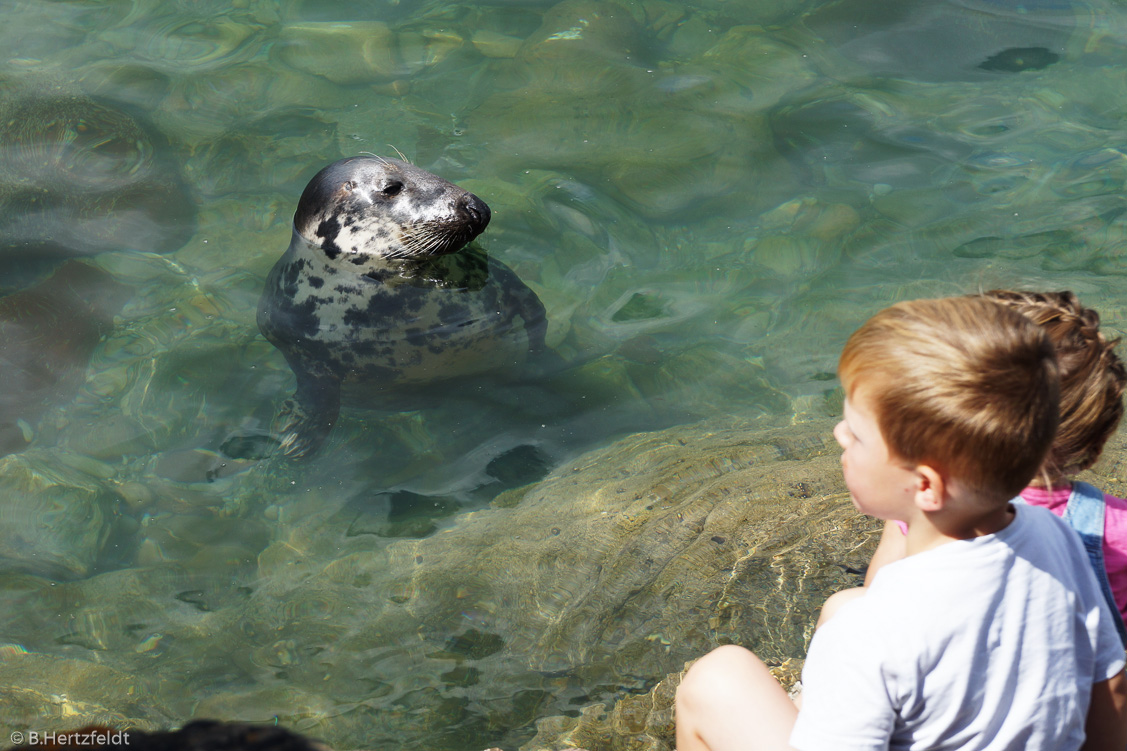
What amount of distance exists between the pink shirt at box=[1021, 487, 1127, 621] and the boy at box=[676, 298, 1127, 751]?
0.25 metres

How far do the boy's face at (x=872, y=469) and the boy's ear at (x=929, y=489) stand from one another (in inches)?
0.5

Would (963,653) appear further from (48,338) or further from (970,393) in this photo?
(48,338)

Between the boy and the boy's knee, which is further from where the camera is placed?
the boy's knee

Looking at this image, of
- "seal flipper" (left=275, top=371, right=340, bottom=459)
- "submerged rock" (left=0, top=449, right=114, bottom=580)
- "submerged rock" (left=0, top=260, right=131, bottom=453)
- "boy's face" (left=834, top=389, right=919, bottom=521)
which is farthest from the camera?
"submerged rock" (left=0, top=260, right=131, bottom=453)

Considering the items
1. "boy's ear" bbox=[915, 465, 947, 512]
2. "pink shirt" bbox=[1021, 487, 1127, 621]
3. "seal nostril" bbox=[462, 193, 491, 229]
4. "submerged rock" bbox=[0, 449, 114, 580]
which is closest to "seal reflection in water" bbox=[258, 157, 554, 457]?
"seal nostril" bbox=[462, 193, 491, 229]

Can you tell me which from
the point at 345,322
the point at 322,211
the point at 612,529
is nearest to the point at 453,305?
the point at 345,322

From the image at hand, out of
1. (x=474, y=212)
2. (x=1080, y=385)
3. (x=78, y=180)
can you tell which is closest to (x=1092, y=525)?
(x=1080, y=385)

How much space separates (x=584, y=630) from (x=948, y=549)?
1646 mm

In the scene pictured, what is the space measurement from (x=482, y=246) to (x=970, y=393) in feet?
12.7

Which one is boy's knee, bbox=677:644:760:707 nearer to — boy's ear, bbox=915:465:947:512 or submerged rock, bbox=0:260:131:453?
boy's ear, bbox=915:465:947:512

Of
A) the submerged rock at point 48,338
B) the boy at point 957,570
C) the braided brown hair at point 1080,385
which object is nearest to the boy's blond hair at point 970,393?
the boy at point 957,570

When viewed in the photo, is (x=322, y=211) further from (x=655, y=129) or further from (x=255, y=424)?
(x=655, y=129)

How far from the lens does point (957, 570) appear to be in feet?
5.47

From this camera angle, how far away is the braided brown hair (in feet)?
6.51
